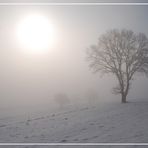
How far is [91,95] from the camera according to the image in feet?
242

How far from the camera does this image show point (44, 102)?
68.9m

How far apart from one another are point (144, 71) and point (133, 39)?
4808 mm

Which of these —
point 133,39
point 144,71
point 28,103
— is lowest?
point 28,103

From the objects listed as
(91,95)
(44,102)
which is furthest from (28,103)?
(91,95)

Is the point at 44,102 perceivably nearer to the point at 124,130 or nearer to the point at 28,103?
the point at 28,103

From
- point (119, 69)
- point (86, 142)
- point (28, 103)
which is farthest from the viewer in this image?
point (28, 103)

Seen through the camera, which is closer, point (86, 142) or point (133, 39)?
point (86, 142)

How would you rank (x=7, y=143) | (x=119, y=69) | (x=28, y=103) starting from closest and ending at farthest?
1. (x=7, y=143)
2. (x=119, y=69)
3. (x=28, y=103)

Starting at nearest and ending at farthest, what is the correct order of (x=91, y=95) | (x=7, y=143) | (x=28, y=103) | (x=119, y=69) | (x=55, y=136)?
(x=7, y=143) → (x=55, y=136) → (x=119, y=69) → (x=28, y=103) → (x=91, y=95)

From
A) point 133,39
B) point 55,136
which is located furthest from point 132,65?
point 55,136

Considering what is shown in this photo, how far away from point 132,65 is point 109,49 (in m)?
3.97

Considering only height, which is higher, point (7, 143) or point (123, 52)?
point (123, 52)

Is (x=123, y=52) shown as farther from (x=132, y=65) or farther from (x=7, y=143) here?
(x=7, y=143)

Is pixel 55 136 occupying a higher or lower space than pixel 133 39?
lower
